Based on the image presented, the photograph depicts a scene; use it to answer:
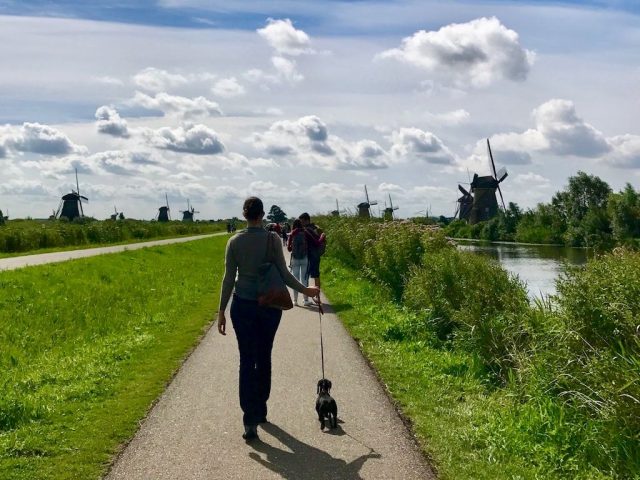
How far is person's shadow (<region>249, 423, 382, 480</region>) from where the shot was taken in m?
5.63

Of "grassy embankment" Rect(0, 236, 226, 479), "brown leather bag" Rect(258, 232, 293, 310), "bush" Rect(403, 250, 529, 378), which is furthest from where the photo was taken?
"bush" Rect(403, 250, 529, 378)

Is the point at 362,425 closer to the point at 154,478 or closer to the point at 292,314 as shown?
the point at 154,478

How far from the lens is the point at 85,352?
11.8 meters

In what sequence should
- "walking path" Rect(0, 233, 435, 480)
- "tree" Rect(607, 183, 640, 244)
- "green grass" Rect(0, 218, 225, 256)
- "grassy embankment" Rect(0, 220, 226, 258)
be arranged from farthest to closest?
"tree" Rect(607, 183, 640, 244)
"green grass" Rect(0, 218, 225, 256)
"grassy embankment" Rect(0, 220, 226, 258)
"walking path" Rect(0, 233, 435, 480)

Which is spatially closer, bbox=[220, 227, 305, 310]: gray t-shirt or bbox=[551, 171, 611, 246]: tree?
bbox=[220, 227, 305, 310]: gray t-shirt

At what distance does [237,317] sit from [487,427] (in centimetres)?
261

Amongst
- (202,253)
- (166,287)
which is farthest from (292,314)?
(202,253)

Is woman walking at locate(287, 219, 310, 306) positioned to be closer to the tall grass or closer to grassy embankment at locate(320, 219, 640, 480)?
grassy embankment at locate(320, 219, 640, 480)

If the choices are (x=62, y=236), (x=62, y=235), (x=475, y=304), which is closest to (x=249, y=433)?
(x=475, y=304)

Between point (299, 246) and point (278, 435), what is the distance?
392 inches

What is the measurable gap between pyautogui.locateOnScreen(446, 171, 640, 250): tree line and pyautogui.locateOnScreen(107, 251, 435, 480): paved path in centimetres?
5622

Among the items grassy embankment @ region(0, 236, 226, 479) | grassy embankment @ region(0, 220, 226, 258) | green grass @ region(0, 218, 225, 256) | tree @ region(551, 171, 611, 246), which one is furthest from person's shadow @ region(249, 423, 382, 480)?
tree @ region(551, 171, 611, 246)

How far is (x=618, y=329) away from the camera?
716 cm

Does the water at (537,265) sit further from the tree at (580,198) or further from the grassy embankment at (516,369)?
the tree at (580,198)
